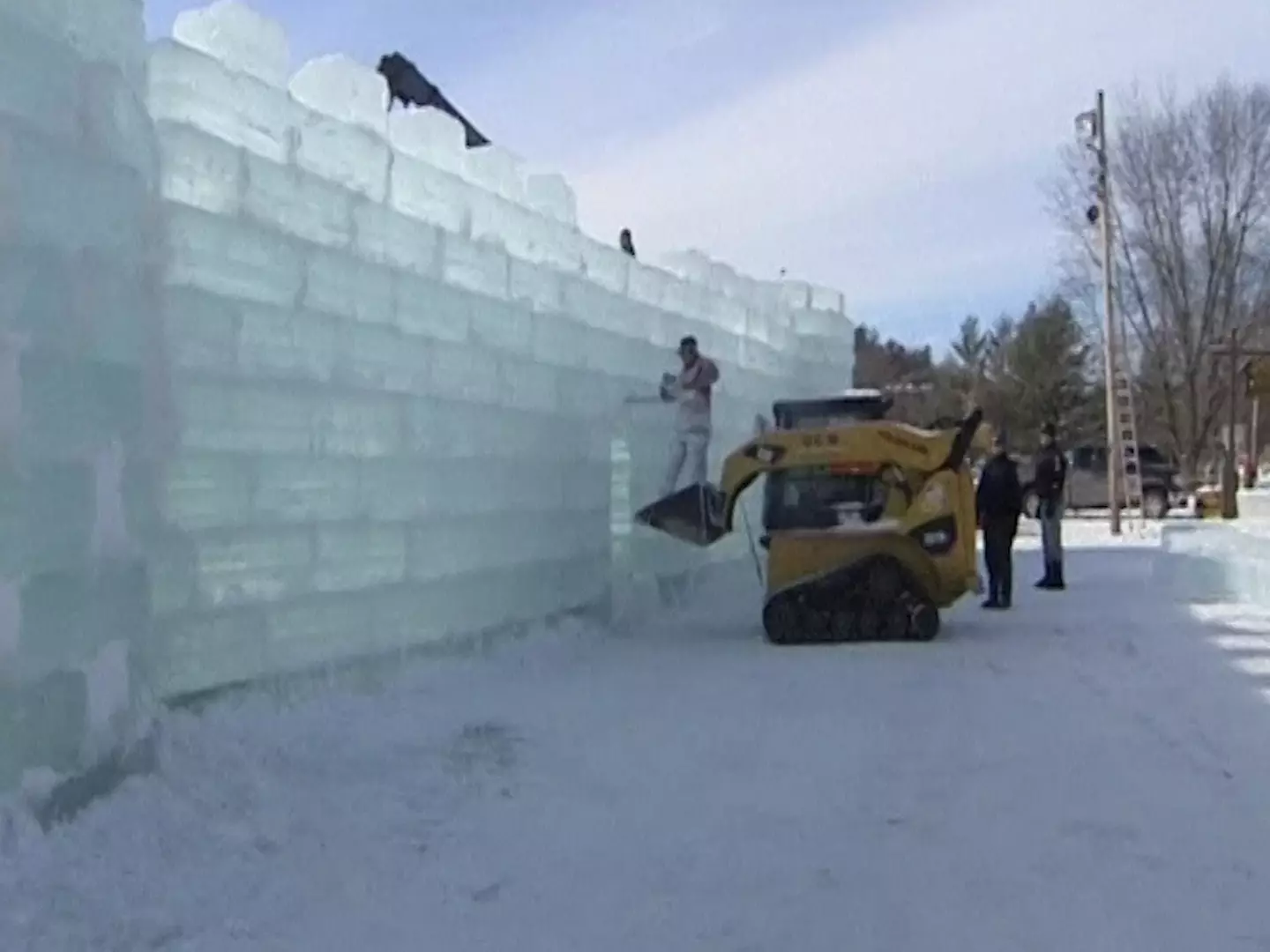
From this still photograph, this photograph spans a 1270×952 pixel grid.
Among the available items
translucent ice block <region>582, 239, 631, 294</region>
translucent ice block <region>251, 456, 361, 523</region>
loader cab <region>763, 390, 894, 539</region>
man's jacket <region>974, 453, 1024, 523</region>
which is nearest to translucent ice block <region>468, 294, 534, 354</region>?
translucent ice block <region>582, 239, 631, 294</region>

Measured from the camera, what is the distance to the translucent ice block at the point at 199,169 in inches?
336

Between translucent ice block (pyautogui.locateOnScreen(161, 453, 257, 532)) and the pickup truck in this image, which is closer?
translucent ice block (pyautogui.locateOnScreen(161, 453, 257, 532))

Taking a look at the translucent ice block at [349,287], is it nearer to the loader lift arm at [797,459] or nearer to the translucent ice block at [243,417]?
the translucent ice block at [243,417]

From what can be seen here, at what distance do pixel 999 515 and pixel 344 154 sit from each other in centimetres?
947

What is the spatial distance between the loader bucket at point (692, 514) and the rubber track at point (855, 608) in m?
1.27

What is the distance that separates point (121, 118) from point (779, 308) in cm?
1751

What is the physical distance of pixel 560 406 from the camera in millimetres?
14898

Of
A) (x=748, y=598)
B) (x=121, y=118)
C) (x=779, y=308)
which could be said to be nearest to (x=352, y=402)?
(x=121, y=118)

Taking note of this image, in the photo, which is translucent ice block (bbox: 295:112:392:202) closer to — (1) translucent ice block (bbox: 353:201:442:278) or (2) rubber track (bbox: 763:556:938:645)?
(1) translucent ice block (bbox: 353:201:442:278)

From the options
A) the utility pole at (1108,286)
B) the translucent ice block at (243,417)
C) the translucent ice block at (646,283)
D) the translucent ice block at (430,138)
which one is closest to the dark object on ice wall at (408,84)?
the translucent ice block at (646,283)

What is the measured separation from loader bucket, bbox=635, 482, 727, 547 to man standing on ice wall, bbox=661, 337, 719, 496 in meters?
1.22

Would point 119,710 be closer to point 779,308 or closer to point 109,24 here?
point 109,24

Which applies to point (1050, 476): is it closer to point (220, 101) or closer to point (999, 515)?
point (999, 515)

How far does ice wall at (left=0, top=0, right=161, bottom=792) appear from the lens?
21.0 feet
